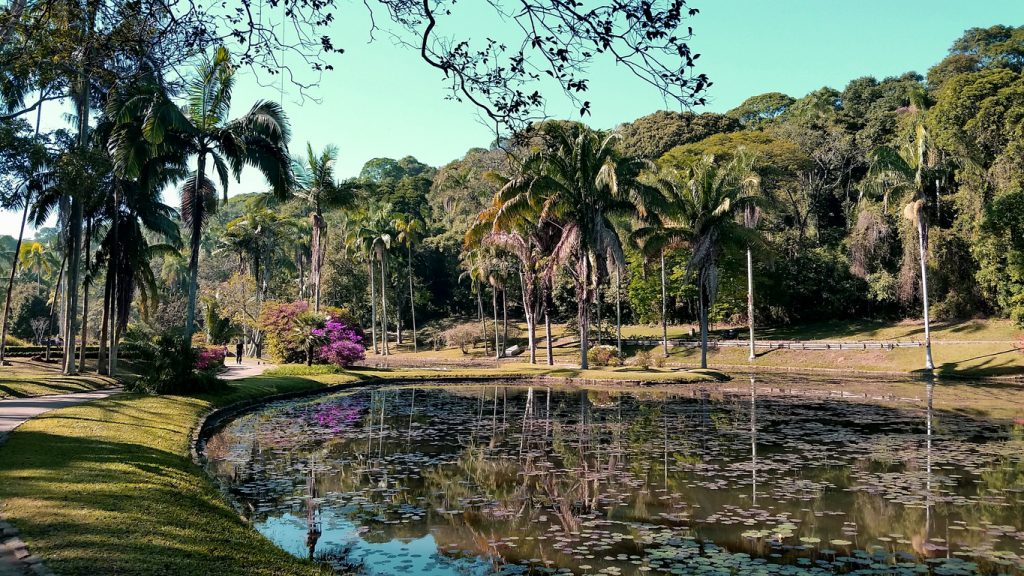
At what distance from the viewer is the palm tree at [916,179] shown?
128 feet

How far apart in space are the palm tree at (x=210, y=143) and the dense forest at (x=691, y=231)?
350 mm

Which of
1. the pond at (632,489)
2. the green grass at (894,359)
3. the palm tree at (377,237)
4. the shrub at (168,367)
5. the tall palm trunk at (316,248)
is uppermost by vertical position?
the palm tree at (377,237)

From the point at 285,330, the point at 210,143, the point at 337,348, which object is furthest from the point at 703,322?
the point at 210,143

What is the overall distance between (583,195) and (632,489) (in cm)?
2391

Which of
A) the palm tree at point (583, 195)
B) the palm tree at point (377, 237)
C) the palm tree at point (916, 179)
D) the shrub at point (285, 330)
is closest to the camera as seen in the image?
the shrub at point (285, 330)

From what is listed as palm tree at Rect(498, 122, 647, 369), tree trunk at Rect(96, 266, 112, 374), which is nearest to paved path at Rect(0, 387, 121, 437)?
tree trunk at Rect(96, 266, 112, 374)

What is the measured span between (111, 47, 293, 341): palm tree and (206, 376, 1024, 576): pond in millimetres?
7100

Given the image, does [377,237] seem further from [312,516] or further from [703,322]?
[312,516]

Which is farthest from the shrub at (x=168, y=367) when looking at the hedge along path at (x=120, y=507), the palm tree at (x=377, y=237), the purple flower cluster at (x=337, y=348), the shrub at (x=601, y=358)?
the palm tree at (x=377, y=237)

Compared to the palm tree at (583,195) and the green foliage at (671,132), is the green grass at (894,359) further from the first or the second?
the green foliage at (671,132)

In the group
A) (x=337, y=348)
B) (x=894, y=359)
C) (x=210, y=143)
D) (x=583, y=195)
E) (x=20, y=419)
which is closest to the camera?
(x=20, y=419)

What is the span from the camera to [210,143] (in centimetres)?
2264

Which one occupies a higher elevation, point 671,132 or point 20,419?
point 671,132

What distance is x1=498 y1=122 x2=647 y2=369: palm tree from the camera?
33375 millimetres
